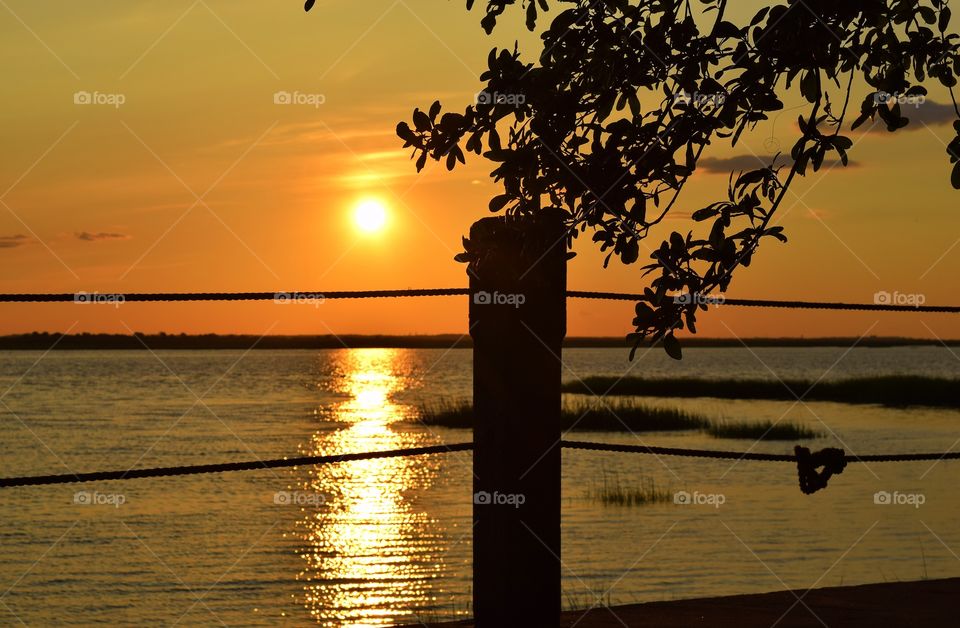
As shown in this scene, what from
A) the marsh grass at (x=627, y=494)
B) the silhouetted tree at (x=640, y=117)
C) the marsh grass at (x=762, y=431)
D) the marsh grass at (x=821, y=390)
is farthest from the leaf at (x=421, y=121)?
the marsh grass at (x=821, y=390)

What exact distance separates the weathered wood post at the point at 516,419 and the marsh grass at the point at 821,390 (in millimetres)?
47899

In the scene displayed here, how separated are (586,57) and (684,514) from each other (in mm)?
16856

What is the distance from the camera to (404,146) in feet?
11.5

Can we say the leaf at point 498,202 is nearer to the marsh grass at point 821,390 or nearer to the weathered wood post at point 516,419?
the weathered wood post at point 516,419

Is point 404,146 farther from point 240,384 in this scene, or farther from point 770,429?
point 240,384

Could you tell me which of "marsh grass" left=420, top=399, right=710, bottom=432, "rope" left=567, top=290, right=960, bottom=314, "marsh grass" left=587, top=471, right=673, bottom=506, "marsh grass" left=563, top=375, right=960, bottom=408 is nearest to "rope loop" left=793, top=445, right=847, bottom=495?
"rope" left=567, top=290, right=960, bottom=314

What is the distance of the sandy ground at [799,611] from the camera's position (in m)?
4.52

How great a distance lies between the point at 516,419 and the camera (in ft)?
11.7

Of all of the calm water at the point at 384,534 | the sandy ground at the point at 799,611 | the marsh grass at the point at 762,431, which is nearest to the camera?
the sandy ground at the point at 799,611

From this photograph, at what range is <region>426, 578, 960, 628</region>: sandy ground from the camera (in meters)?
4.52

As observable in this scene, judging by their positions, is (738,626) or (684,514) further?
(684,514)

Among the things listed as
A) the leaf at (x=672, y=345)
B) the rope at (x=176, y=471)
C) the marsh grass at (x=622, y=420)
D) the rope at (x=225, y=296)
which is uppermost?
the marsh grass at (x=622, y=420)

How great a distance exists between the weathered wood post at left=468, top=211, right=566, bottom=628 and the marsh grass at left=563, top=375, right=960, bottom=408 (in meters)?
47.9

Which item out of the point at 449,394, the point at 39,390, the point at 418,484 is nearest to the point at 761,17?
the point at 418,484
